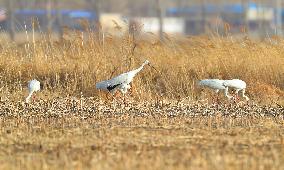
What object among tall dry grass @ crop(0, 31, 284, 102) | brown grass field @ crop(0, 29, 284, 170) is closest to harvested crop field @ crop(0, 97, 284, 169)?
brown grass field @ crop(0, 29, 284, 170)

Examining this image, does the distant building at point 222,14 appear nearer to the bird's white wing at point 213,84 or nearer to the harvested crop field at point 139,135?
the bird's white wing at point 213,84

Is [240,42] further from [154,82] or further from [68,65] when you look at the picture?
[68,65]

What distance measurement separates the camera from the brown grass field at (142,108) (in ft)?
27.5

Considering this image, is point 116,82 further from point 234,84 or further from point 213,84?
point 234,84

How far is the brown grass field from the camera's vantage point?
27.5 ft

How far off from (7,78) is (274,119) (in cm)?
542

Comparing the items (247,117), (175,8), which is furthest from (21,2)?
(247,117)

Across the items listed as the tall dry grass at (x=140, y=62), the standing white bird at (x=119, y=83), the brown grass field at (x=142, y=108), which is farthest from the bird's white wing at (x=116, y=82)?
the tall dry grass at (x=140, y=62)

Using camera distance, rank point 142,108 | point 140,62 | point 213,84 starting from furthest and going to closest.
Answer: point 140,62
point 213,84
point 142,108

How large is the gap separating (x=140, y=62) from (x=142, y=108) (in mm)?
3108

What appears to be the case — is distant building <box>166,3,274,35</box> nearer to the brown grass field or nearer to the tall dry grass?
the tall dry grass

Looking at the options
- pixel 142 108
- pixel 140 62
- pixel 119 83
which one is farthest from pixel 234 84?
pixel 140 62

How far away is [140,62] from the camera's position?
15023 millimetres

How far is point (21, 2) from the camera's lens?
202 ft
